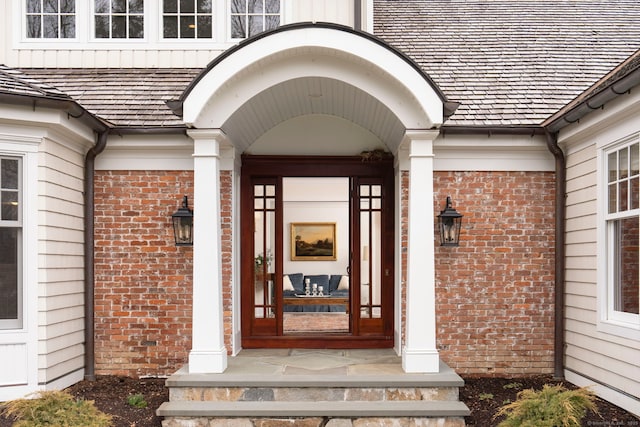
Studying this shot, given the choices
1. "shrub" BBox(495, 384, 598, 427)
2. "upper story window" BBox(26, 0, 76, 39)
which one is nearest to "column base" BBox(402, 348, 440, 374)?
"shrub" BBox(495, 384, 598, 427)

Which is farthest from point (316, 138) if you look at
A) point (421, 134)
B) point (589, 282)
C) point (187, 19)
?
point (589, 282)

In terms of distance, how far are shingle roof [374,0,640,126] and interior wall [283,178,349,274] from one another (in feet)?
17.4

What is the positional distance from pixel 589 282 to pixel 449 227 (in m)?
1.63

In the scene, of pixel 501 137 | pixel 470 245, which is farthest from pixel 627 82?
pixel 470 245

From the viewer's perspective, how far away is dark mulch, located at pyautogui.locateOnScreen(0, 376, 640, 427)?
18.6ft

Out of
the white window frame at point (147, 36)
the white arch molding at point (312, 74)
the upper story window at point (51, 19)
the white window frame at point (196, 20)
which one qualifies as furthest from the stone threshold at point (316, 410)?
the upper story window at point (51, 19)

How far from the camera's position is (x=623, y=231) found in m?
5.97

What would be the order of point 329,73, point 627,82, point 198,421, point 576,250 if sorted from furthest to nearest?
1. point 576,250
2. point 329,73
3. point 198,421
4. point 627,82

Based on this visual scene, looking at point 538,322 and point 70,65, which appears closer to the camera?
point 538,322

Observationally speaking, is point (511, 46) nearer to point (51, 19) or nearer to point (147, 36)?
point (147, 36)

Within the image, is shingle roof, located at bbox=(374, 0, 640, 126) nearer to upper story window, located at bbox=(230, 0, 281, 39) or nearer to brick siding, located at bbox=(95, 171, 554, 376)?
brick siding, located at bbox=(95, 171, 554, 376)

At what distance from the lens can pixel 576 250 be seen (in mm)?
6910

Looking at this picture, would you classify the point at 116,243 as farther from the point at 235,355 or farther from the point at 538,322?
the point at 538,322

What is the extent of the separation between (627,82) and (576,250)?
2.27m
